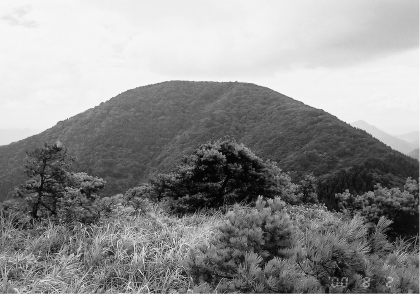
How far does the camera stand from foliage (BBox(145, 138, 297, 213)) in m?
9.20

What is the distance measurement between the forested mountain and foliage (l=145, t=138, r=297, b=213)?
3878 cm

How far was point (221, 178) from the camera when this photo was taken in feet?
31.5

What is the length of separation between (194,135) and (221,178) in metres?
Result: 77.6

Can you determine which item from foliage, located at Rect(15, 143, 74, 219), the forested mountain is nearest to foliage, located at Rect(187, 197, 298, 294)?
foliage, located at Rect(15, 143, 74, 219)

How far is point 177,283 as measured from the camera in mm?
3314

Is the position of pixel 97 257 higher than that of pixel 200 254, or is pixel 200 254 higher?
pixel 200 254

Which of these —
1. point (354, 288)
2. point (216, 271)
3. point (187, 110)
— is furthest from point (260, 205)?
point (187, 110)

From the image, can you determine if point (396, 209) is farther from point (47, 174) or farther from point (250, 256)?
point (47, 174)

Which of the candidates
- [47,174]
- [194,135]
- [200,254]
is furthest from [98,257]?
[194,135]

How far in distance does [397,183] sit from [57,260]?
157 ft

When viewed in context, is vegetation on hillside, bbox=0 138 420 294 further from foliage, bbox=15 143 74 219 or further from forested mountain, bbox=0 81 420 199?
forested mountain, bbox=0 81 420 199

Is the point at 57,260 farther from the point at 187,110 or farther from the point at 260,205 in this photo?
the point at 187,110

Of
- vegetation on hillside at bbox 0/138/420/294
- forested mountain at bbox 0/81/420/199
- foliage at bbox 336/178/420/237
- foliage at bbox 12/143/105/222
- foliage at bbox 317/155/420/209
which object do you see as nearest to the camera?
vegetation on hillside at bbox 0/138/420/294

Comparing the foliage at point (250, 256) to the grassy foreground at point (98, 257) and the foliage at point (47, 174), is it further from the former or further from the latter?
the foliage at point (47, 174)
